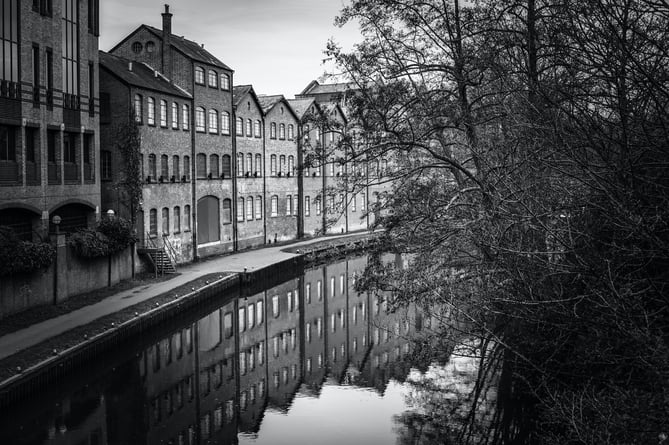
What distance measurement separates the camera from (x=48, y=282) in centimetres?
2270

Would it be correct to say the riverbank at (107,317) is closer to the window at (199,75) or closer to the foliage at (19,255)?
the foliage at (19,255)

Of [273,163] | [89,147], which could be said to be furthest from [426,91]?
[273,163]

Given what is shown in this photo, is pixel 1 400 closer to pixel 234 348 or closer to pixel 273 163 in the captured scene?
pixel 234 348

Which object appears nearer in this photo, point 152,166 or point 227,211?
point 152,166

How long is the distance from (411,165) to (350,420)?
5954mm

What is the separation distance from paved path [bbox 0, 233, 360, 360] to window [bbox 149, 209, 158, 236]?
2093 millimetres

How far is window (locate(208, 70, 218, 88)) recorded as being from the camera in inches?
1495

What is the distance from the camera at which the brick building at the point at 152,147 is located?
30.6 metres

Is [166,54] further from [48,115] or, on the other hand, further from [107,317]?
[107,317]

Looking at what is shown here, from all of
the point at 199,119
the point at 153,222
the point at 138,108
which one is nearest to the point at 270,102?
the point at 199,119

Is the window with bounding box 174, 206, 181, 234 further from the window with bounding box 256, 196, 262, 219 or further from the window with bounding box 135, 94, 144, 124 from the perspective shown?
the window with bounding box 256, 196, 262, 219

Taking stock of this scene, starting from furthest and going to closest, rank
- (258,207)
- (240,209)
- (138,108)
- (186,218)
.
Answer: (258,207)
(240,209)
(186,218)
(138,108)

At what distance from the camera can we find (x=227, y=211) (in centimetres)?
3941

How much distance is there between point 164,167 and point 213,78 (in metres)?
6.91
